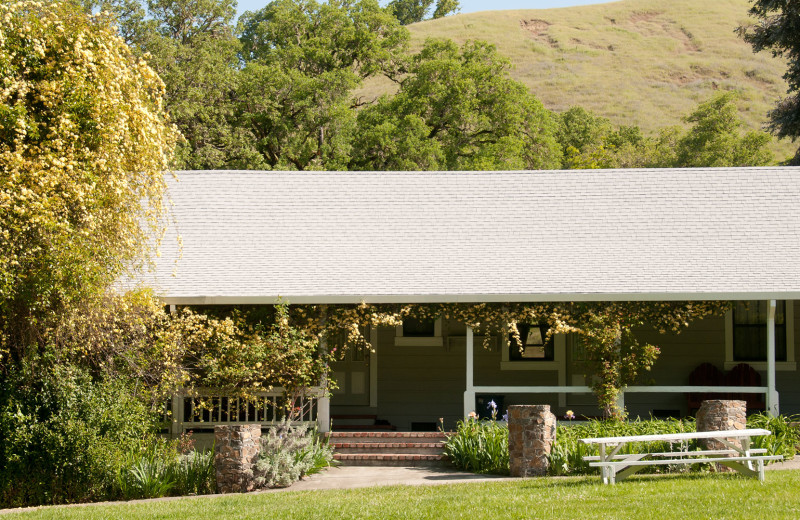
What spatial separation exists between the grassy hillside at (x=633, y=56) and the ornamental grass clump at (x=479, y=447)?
57137 mm

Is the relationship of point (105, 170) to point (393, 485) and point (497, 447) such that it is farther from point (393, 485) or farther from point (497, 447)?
point (497, 447)

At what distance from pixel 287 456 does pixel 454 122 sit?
22751 mm

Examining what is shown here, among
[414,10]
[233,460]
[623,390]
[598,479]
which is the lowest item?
[598,479]

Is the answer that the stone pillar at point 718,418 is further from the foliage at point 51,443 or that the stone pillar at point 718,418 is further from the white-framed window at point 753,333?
the foliage at point 51,443

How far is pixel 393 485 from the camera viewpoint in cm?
1279

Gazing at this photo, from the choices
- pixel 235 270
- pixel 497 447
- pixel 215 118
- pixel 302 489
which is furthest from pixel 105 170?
pixel 215 118

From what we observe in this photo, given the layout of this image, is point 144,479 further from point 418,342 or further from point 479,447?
point 418,342

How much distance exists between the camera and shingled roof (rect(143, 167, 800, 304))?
608 inches

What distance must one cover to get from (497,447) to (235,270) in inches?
212

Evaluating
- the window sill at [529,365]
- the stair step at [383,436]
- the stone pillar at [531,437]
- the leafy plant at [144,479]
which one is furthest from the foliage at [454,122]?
the leafy plant at [144,479]

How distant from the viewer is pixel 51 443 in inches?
505

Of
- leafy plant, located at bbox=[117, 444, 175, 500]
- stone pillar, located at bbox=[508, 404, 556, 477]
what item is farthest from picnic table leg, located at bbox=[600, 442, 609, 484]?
leafy plant, located at bbox=[117, 444, 175, 500]

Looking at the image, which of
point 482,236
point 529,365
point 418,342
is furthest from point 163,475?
point 529,365

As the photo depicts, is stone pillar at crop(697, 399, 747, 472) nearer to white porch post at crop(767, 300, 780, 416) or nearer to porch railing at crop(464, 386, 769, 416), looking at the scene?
porch railing at crop(464, 386, 769, 416)
